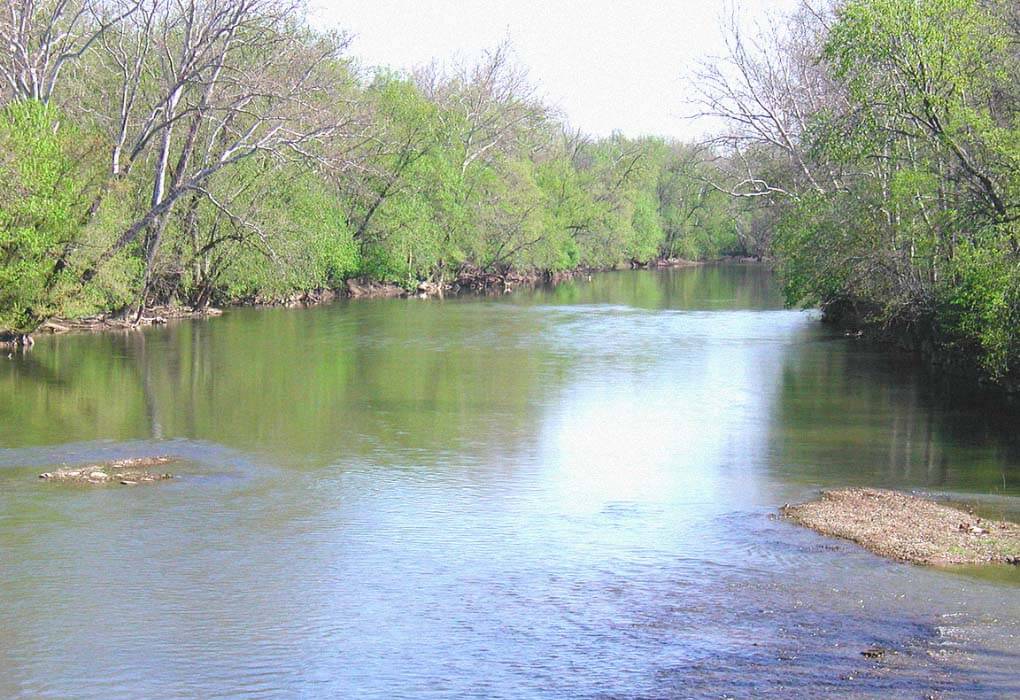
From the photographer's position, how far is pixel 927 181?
2528 centimetres

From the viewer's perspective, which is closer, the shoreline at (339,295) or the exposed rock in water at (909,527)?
the exposed rock in water at (909,527)

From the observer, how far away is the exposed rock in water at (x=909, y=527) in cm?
1267

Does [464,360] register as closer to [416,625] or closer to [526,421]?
[526,421]

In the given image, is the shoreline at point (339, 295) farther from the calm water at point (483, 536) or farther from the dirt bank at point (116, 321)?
the calm water at point (483, 536)

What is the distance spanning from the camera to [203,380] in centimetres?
2694

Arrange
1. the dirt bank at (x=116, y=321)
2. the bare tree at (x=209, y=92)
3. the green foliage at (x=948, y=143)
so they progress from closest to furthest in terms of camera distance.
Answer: the green foliage at (x=948, y=143)
the bare tree at (x=209, y=92)
the dirt bank at (x=116, y=321)

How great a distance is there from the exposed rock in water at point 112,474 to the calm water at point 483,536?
43 cm

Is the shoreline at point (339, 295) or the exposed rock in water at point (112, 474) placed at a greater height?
the shoreline at point (339, 295)

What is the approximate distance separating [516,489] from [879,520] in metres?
5.26

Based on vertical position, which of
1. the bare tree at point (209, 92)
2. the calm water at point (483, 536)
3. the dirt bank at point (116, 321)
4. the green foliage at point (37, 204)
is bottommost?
the calm water at point (483, 536)

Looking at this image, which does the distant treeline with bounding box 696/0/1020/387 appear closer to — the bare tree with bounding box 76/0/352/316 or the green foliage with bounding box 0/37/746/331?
the green foliage with bounding box 0/37/746/331

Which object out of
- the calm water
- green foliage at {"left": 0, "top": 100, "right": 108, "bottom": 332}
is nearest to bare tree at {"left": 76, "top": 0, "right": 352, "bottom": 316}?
green foliage at {"left": 0, "top": 100, "right": 108, "bottom": 332}

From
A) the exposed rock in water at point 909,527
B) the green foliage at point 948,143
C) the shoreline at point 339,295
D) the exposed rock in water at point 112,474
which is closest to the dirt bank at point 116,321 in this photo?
the shoreline at point 339,295

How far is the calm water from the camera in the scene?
9.81 m
